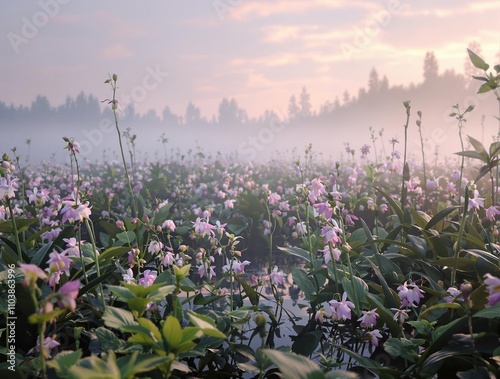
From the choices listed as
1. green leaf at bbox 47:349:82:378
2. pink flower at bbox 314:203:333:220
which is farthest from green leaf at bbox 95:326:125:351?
pink flower at bbox 314:203:333:220

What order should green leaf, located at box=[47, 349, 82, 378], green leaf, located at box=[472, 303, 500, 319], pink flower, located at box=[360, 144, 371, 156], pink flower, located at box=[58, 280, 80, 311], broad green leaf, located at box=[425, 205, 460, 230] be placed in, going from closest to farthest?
pink flower, located at box=[58, 280, 80, 311] → green leaf, located at box=[47, 349, 82, 378] → green leaf, located at box=[472, 303, 500, 319] → broad green leaf, located at box=[425, 205, 460, 230] → pink flower, located at box=[360, 144, 371, 156]

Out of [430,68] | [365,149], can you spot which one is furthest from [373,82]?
[365,149]

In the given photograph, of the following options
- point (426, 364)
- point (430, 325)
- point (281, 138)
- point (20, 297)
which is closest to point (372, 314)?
point (430, 325)

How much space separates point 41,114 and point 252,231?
199910mm

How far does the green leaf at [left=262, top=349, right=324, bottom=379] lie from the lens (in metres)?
1.37

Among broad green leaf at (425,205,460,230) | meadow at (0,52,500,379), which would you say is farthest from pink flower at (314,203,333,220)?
broad green leaf at (425,205,460,230)

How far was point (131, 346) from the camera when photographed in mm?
2070

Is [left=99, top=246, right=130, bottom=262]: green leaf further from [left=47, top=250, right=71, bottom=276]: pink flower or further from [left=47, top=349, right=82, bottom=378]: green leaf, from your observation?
[left=47, top=349, right=82, bottom=378]: green leaf

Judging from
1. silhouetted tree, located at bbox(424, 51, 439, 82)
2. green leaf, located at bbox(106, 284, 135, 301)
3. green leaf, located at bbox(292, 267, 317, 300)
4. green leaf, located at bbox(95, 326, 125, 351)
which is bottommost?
green leaf, located at bbox(292, 267, 317, 300)

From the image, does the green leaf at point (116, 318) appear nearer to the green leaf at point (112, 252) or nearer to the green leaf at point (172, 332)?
the green leaf at point (172, 332)

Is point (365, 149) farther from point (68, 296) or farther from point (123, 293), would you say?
point (68, 296)

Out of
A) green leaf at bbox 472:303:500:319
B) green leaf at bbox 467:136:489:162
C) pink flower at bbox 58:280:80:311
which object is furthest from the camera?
green leaf at bbox 467:136:489:162

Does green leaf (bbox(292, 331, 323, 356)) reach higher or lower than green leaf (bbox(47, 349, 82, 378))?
lower

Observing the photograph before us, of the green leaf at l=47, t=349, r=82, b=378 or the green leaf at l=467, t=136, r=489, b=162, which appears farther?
the green leaf at l=467, t=136, r=489, b=162
